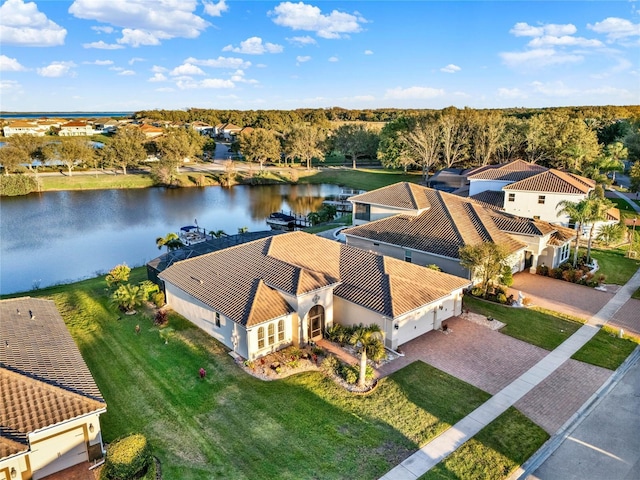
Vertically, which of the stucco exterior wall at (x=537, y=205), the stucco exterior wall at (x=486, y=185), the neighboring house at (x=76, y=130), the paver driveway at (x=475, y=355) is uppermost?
the neighboring house at (x=76, y=130)

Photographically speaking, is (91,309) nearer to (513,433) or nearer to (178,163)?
(513,433)

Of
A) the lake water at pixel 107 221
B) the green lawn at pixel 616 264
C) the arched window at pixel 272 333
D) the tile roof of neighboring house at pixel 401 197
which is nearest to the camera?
the arched window at pixel 272 333

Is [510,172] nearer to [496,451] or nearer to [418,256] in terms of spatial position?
[418,256]

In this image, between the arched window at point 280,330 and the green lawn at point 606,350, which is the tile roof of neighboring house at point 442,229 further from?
the arched window at point 280,330

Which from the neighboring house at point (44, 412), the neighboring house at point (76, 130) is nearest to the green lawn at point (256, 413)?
the neighboring house at point (44, 412)

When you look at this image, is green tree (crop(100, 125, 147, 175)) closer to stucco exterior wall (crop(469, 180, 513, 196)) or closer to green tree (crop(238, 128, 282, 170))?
green tree (crop(238, 128, 282, 170))

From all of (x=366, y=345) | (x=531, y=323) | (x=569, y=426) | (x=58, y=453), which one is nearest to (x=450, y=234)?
(x=531, y=323)
